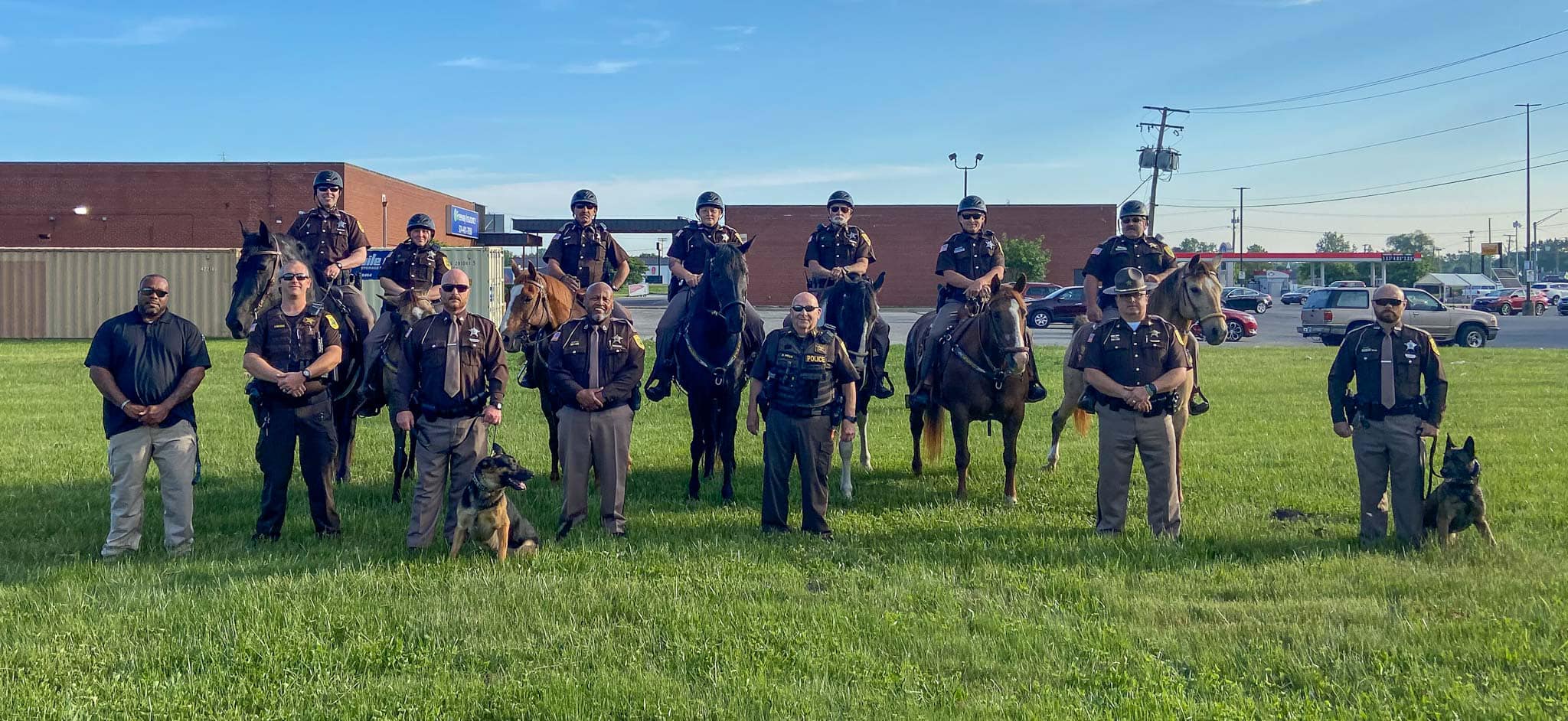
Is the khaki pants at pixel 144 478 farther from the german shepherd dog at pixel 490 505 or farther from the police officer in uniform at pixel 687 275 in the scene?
the police officer in uniform at pixel 687 275

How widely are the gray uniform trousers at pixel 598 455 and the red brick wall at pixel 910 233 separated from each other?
50.6m

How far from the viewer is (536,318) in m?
9.46

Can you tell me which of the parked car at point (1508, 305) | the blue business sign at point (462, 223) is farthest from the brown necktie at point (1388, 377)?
the parked car at point (1508, 305)

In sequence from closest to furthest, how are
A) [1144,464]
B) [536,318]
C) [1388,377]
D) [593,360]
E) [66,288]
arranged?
[1388,377]
[1144,464]
[593,360]
[536,318]
[66,288]

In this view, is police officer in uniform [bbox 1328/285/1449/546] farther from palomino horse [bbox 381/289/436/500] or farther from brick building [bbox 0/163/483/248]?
brick building [bbox 0/163/483/248]

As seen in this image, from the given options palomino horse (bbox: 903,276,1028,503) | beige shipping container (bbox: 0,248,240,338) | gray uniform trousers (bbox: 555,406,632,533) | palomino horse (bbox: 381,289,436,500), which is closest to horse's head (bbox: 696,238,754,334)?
gray uniform trousers (bbox: 555,406,632,533)

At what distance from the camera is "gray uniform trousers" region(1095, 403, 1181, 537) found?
7.73 metres

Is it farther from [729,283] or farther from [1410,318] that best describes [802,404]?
[1410,318]

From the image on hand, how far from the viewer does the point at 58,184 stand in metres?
42.8

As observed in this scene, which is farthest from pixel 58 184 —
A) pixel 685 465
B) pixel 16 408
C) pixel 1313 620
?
pixel 1313 620

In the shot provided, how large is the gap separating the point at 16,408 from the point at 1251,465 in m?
16.3

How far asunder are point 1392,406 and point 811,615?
4318mm

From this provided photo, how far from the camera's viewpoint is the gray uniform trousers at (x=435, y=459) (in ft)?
24.5

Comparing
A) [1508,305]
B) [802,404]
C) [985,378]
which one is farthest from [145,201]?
[1508,305]
